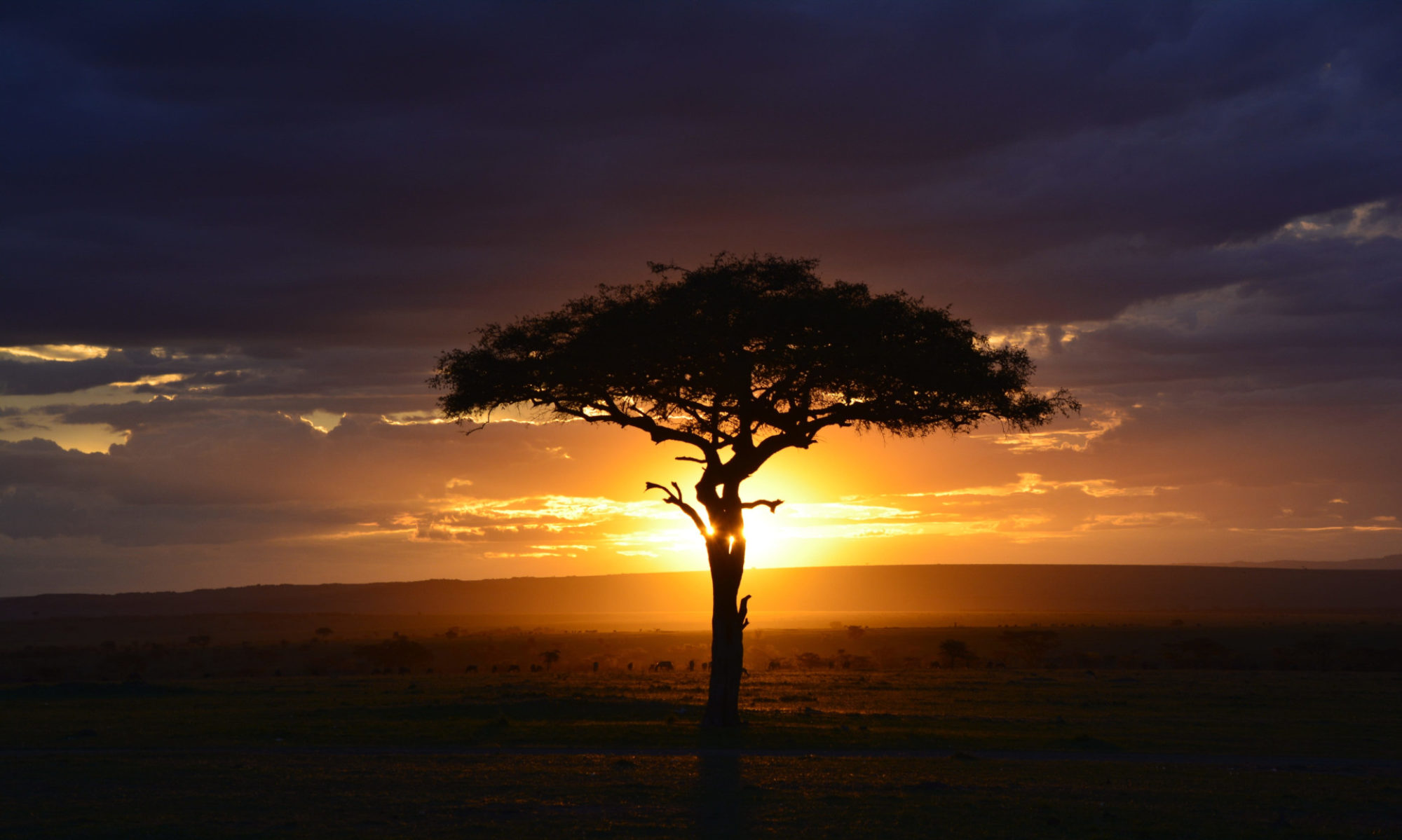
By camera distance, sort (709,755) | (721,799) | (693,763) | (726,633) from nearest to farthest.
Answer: (721,799), (693,763), (709,755), (726,633)

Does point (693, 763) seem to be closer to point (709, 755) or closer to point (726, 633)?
point (709, 755)

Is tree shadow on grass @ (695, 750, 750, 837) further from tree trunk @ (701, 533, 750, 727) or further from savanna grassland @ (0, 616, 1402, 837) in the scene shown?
tree trunk @ (701, 533, 750, 727)

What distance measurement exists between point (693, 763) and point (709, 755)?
5.14 feet

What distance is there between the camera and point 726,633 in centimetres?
3469

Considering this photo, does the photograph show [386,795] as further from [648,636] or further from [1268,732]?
[648,636]

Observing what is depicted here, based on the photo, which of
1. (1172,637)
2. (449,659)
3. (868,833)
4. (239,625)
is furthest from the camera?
(239,625)

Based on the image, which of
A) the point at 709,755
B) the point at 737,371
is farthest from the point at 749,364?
the point at 709,755

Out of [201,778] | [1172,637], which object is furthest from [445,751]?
[1172,637]

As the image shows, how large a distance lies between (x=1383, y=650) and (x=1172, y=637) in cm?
2033

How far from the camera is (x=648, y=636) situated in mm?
116750

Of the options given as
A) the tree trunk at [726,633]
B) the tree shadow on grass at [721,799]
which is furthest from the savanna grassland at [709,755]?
the tree trunk at [726,633]

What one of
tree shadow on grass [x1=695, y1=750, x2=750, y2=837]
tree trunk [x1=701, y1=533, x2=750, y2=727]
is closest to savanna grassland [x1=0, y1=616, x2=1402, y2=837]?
tree shadow on grass [x1=695, y1=750, x2=750, y2=837]

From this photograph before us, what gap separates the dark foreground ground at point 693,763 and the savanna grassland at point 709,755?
11 centimetres

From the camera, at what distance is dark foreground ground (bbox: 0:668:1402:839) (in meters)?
20.1
